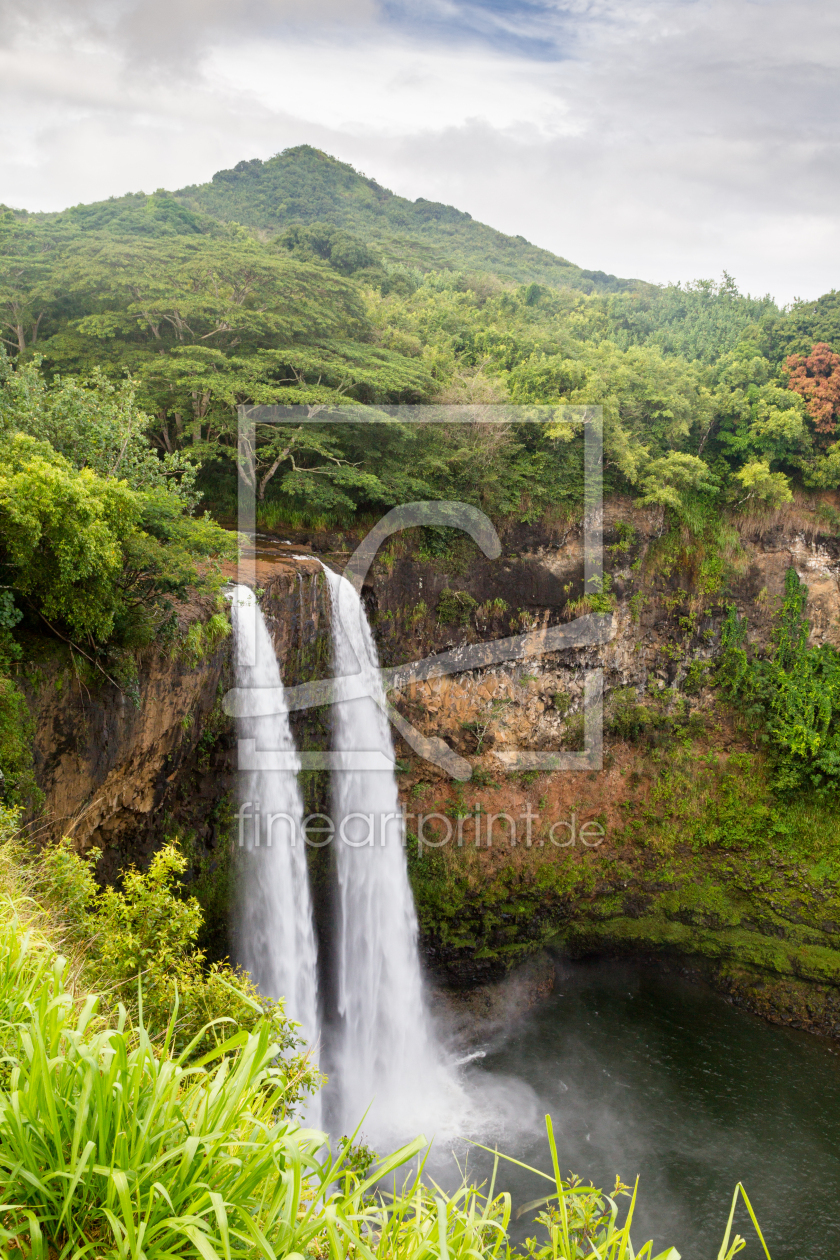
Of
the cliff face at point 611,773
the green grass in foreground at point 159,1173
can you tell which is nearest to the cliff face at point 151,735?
the cliff face at point 611,773

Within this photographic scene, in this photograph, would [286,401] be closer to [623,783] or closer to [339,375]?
[339,375]

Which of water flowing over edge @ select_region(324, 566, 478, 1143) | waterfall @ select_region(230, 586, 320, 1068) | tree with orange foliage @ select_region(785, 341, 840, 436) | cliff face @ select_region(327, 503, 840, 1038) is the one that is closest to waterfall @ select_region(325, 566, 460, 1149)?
water flowing over edge @ select_region(324, 566, 478, 1143)

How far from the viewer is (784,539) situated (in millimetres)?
19125

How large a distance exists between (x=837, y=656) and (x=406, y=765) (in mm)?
11480

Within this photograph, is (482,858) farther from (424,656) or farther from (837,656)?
(837,656)

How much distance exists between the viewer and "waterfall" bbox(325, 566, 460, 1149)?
42.6 feet

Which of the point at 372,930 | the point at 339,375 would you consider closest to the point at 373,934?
the point at 372,930

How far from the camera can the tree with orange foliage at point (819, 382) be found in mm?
19625

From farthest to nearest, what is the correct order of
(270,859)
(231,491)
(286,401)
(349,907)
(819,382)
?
(819,382)
(231,491)
(286,401)
(349,907)
(270,859)

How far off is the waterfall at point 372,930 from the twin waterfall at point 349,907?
0.02 meters

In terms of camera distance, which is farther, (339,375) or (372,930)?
(339,375)

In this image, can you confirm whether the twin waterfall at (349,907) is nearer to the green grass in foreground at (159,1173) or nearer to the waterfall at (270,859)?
the waterfall at (270,859)

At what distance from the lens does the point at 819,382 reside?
2005cm

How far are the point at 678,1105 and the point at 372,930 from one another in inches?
244
